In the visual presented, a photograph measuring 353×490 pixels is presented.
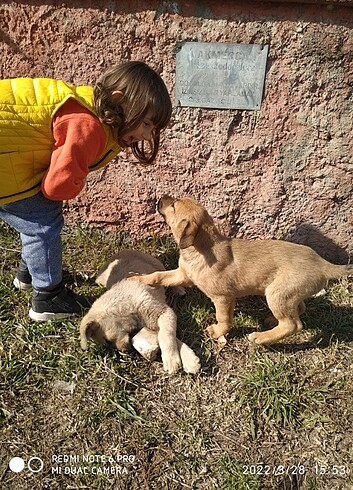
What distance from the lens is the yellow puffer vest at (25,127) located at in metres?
2.81

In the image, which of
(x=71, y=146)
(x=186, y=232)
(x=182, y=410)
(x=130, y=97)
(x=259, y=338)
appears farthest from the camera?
(x=259, y=338)

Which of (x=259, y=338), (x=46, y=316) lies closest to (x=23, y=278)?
(x=46, y=316)

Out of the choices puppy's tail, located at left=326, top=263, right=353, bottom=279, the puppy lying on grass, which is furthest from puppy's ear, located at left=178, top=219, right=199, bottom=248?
puppy's tail, located at left=326, top=263, right=353, bottom=279

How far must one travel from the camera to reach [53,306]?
11.2 feet

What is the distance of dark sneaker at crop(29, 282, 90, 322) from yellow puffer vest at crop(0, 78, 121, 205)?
2.55 feet

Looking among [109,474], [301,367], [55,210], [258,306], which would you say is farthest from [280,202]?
[109,474]

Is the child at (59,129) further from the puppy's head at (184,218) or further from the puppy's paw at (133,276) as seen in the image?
the puppy's paw at (133,276)

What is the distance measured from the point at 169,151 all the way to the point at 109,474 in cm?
239

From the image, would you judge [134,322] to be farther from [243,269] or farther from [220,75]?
[220,75]

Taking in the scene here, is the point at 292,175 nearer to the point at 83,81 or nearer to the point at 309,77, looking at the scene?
the point at 309,77

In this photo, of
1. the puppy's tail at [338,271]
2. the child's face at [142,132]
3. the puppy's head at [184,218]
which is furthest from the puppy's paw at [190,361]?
the child's face at [142,132]

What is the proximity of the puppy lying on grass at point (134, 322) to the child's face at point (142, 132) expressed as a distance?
1.01m

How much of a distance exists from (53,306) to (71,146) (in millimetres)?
1258

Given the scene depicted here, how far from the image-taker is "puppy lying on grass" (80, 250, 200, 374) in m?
3.14
